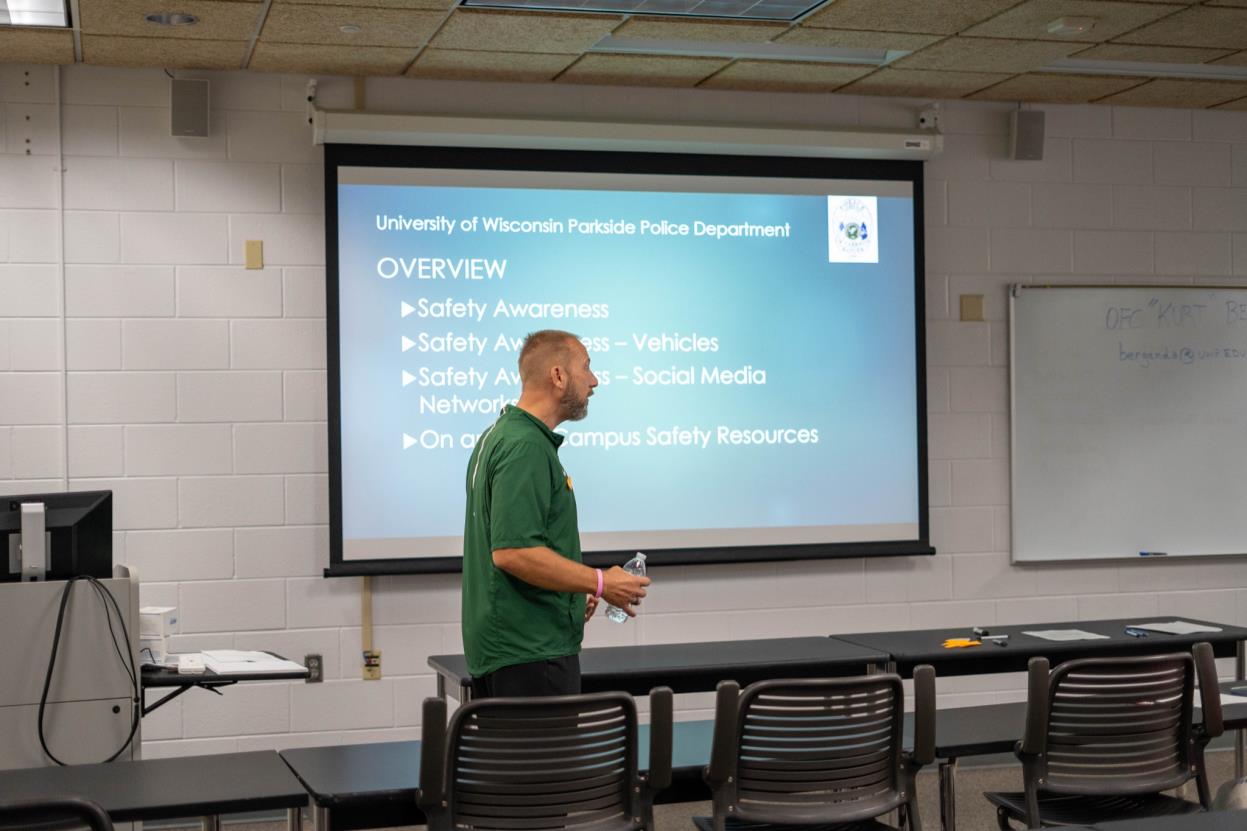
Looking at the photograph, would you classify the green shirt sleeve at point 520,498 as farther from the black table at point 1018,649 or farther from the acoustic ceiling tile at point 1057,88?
the acoustic ceiling tile at point 1057,88

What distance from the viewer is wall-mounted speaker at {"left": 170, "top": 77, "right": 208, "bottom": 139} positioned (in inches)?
201

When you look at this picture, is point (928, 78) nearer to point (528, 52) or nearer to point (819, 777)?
point (528, 52)

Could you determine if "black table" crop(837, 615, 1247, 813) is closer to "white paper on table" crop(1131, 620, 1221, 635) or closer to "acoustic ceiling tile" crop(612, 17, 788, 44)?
"white paper on table" crop(1131, 620, 1221, 635)

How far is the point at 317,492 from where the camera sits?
530 centimetres

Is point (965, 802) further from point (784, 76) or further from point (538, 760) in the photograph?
point (784, 76)

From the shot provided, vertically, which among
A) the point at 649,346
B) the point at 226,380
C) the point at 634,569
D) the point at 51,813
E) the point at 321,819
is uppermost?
the point at 649,346

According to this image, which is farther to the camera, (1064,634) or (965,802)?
(965,802)

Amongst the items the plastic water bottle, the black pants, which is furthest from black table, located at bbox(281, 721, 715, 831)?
the plastic water bottle

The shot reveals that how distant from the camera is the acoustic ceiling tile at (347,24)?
443 centimetres

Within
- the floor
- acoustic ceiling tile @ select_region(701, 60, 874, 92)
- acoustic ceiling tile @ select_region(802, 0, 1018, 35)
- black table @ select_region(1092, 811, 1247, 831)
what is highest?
acoustic ceiling tile @ select_region(701, 60, 874, 92)

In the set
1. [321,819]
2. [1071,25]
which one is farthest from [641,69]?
[321,819]

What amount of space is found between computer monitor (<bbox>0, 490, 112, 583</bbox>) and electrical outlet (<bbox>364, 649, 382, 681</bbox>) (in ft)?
5.97

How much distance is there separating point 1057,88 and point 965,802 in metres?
2.96

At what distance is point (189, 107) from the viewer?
5129mm
